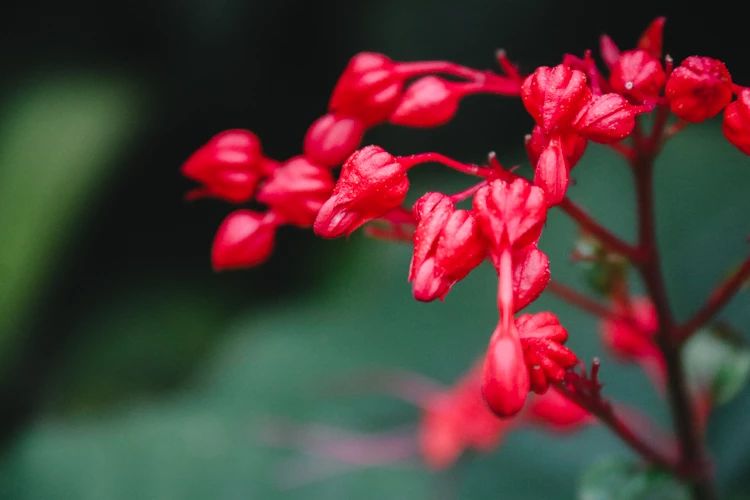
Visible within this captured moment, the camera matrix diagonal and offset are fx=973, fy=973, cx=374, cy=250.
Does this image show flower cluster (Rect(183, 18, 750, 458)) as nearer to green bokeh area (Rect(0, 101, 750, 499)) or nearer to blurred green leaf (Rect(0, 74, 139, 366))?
green bokeh area (Rect(0, 101, 750, 499))

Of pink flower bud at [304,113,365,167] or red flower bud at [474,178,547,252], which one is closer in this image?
red flower bud at [474,178,547,252]

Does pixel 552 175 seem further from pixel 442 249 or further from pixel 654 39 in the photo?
pixel 654 39

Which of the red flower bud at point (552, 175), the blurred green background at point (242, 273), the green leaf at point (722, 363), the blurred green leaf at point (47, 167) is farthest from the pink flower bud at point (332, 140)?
the blurred green leaf at point (47, 167)

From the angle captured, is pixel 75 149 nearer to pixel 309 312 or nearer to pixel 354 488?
pixel 309 312

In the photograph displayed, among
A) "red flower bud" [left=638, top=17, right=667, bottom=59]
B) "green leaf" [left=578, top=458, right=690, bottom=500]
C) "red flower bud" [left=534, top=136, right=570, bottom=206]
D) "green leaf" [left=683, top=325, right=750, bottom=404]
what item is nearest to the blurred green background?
"green leaf" [left=683, top=325, right=750, bottom=404]

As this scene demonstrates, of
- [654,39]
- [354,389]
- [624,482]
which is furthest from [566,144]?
[354,389]

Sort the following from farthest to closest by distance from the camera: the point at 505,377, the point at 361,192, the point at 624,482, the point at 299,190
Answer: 1. the point at 624,482
2. the point at 299,190
3. the point at 361,192
4. the point at 505,377
